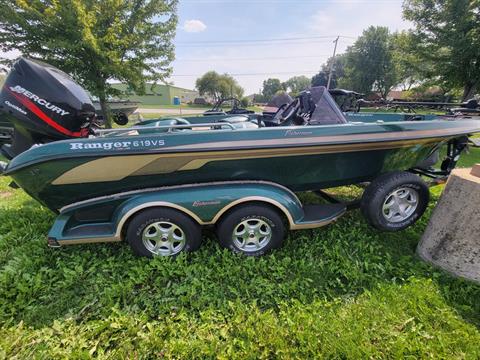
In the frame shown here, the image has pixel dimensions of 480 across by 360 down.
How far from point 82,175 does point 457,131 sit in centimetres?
409

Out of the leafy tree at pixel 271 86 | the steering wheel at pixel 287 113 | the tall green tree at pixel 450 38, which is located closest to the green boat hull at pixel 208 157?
the steering wheel at pixel 287 113

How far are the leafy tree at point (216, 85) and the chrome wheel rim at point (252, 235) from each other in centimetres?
4915

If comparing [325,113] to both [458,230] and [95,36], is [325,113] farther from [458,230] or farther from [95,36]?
[95,36]

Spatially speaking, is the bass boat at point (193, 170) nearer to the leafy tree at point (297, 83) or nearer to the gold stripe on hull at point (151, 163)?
the gold stripe on hull at point (151, 163)

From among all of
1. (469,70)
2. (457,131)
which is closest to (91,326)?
(457,131)

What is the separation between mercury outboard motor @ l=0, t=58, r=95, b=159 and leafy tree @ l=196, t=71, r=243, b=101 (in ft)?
159

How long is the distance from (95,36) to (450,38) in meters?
12.6

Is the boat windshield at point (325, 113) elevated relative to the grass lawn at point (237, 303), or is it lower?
elevated

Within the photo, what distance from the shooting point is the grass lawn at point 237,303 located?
1689mm

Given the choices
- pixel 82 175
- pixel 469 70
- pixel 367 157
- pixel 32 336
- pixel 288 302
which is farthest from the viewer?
pixel 469 70

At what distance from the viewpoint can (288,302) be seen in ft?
6.71

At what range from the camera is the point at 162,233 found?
2447mm

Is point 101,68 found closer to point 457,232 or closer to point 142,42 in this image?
point 142,42

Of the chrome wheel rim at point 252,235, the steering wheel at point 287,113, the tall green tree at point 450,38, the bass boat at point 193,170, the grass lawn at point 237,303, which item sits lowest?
the grass lawn at point 237,303
